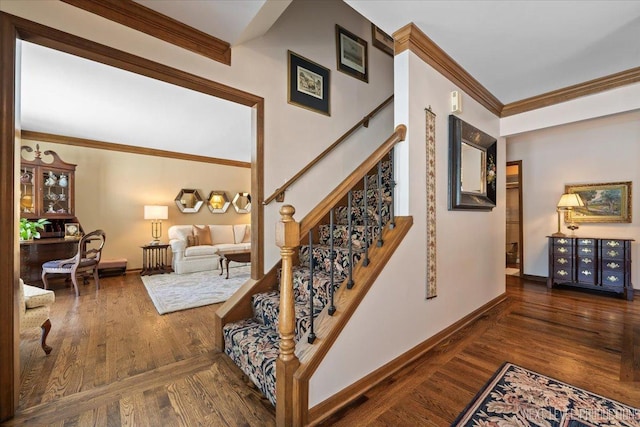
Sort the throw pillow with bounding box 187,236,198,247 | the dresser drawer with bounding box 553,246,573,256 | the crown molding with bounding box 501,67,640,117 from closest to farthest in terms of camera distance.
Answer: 1. the crown molding with bounding box 501,67,640,117
2. the dresser drawer with bounding box 553,246,573,256
3. the throw pillow with bounding box 187,236,198,247

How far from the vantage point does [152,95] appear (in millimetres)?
3277

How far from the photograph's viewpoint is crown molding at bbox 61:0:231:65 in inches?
67.3

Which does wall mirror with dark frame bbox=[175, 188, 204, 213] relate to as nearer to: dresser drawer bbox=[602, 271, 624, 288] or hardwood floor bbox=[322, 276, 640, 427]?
hardwood floor bbox=[322, 276, 640, 427]

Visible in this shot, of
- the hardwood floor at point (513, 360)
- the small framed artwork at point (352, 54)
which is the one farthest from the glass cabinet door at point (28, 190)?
the hardwood floor at point (513, 360)

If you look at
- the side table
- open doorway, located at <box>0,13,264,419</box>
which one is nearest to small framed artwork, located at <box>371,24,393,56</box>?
open doorway, located at <box>0,13,264,419</box>

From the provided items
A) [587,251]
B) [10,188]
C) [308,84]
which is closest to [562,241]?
[587,251]

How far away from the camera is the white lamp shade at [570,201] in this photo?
3830 millimetres

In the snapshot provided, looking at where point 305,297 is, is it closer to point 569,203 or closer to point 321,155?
point 321,155

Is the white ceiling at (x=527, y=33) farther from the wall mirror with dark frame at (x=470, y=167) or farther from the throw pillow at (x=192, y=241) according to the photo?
the throw pillow at (x=192, y=241)

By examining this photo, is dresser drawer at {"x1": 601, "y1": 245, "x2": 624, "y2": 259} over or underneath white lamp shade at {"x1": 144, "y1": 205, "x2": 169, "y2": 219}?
underneath

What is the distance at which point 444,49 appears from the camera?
2176 millimetres

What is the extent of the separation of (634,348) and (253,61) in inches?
156

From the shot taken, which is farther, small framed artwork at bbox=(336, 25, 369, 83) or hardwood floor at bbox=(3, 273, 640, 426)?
small framed artwork at bbox=(336, 25, 369, 83)

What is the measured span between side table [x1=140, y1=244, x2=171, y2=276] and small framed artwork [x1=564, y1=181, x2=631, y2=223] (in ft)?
23.5
